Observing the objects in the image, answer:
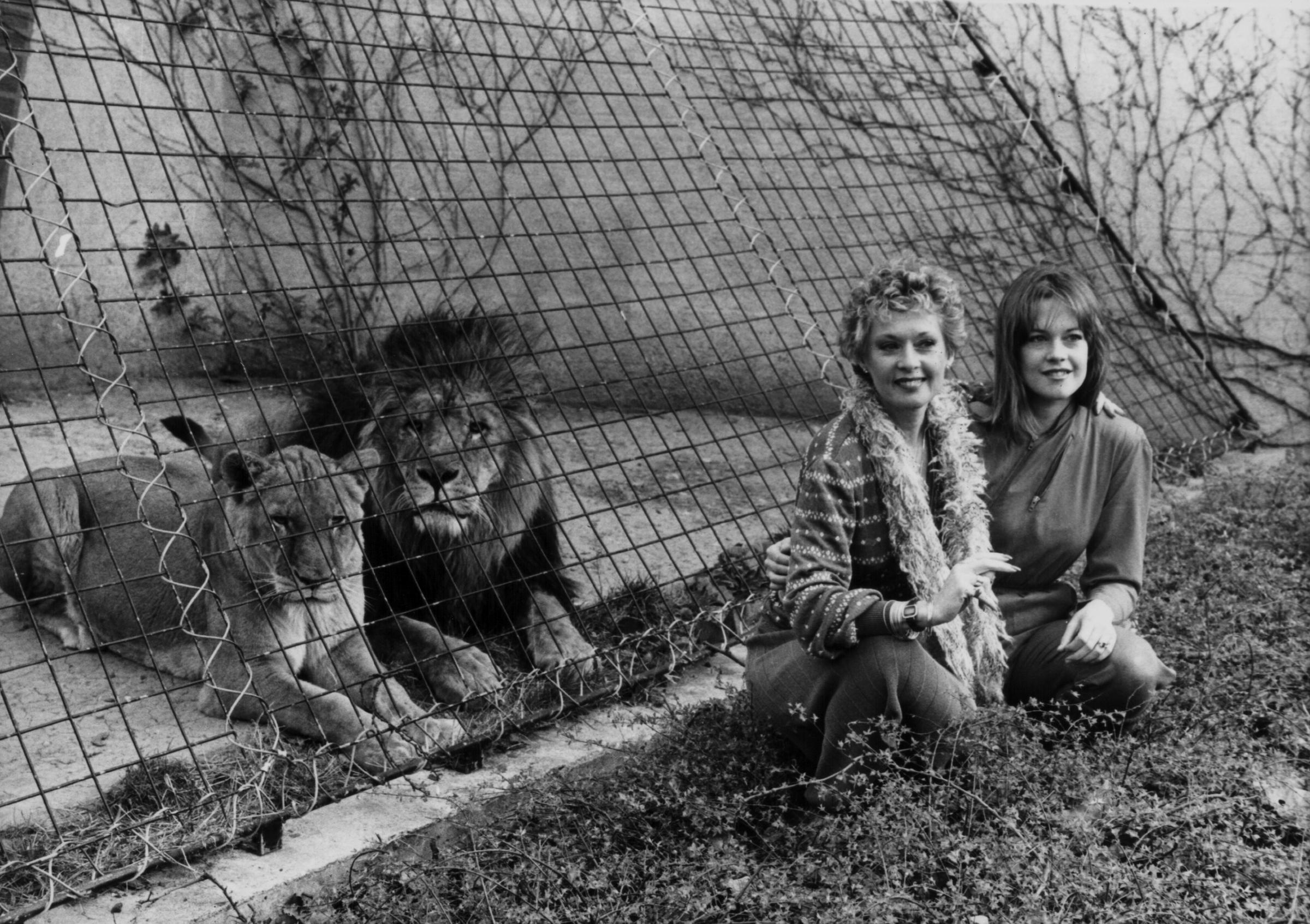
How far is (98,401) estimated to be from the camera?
3.46 metres

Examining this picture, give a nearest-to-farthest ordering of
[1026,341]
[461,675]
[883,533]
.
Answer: [883,533] → [1026,341] → [461,675]

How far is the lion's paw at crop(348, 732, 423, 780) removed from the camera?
139 inches

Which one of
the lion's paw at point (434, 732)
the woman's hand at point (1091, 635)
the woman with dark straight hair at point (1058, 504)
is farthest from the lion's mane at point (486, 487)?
the woman's hand at point (1091, 635)

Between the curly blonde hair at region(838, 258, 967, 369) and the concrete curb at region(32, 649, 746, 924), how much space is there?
112 centimetres

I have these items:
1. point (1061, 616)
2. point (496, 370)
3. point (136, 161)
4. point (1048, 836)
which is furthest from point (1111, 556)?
point (136, 161)

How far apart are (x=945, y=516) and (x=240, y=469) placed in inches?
84.4

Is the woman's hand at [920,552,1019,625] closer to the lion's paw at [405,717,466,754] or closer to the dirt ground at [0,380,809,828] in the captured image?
the dirt ground at [0,380,809,828]

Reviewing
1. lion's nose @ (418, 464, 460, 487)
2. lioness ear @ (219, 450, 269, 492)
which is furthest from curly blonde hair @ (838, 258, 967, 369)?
lioness ear @ (219, 450, 269, 492)

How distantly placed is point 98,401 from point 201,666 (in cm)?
110

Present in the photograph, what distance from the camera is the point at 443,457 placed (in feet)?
15.0

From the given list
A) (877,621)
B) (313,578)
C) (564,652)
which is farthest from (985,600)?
(313,578)

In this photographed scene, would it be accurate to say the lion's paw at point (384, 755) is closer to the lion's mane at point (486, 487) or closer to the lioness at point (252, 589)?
the lioness at point (252, 589)

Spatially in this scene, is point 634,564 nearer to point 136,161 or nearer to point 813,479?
Result: point 813,479

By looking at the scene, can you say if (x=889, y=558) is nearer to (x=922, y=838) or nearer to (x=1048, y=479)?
(x=1048, y=479)
